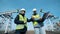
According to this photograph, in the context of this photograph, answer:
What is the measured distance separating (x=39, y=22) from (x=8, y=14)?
5.51 m

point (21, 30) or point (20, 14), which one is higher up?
point (20, 14)

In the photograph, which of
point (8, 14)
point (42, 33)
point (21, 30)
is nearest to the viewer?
point (21, 30)

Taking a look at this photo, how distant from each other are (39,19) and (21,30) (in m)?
0.76

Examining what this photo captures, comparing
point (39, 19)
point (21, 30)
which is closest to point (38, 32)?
point (39, 19)

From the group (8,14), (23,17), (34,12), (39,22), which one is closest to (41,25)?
(39,22)

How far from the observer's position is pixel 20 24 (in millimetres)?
3367

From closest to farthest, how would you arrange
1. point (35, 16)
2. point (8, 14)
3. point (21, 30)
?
1. point (21, 30)
2. point (35, 16)
3. point (8, 14)

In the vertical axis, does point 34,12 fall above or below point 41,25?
above

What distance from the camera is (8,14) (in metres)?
9.15

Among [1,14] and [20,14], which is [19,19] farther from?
[1,14]

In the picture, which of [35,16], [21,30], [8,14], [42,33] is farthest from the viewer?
[8,14]

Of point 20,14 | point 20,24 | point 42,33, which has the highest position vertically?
point 20,14

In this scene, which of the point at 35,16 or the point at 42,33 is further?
the point at 35,16

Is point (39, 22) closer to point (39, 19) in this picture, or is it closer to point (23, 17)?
point (39, 19)
